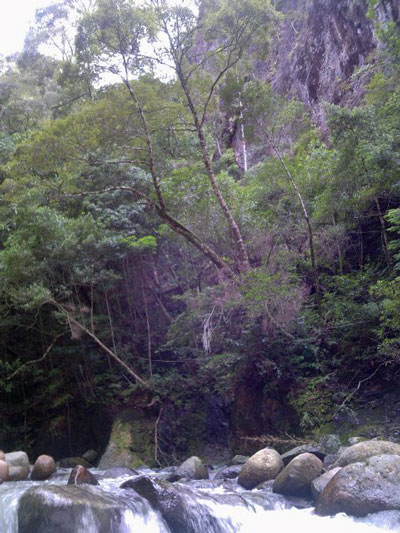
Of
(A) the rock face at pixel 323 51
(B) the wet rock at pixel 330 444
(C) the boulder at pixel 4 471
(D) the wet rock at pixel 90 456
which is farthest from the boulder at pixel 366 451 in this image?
(A) the rock face at pixel 323 51

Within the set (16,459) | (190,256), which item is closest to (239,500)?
(16,459)

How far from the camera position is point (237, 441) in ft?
33.2

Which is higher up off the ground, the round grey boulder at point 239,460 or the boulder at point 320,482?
the boulder at point 320,482

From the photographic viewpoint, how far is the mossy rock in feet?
33.9

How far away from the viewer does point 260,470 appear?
24.1 ft

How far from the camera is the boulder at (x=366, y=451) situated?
6.29 m

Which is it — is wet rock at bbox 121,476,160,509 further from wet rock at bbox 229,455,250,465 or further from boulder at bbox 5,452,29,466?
boulder at bbox 5,452,29,466

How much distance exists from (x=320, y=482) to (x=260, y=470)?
113 cm

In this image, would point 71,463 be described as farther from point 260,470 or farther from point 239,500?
point 239,500

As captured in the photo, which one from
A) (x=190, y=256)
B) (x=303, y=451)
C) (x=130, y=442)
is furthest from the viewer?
(x=190, y=256)

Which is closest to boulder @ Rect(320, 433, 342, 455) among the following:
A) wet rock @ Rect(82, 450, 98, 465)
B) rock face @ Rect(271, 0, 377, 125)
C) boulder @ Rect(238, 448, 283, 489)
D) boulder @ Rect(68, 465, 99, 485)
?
boulder @ Rect(238, 448, 283, 489)

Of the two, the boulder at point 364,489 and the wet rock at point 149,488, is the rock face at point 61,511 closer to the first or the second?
the wet rock at point 149,488

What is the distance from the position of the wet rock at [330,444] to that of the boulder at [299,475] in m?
0.84

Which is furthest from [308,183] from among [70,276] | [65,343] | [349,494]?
[349,494]
